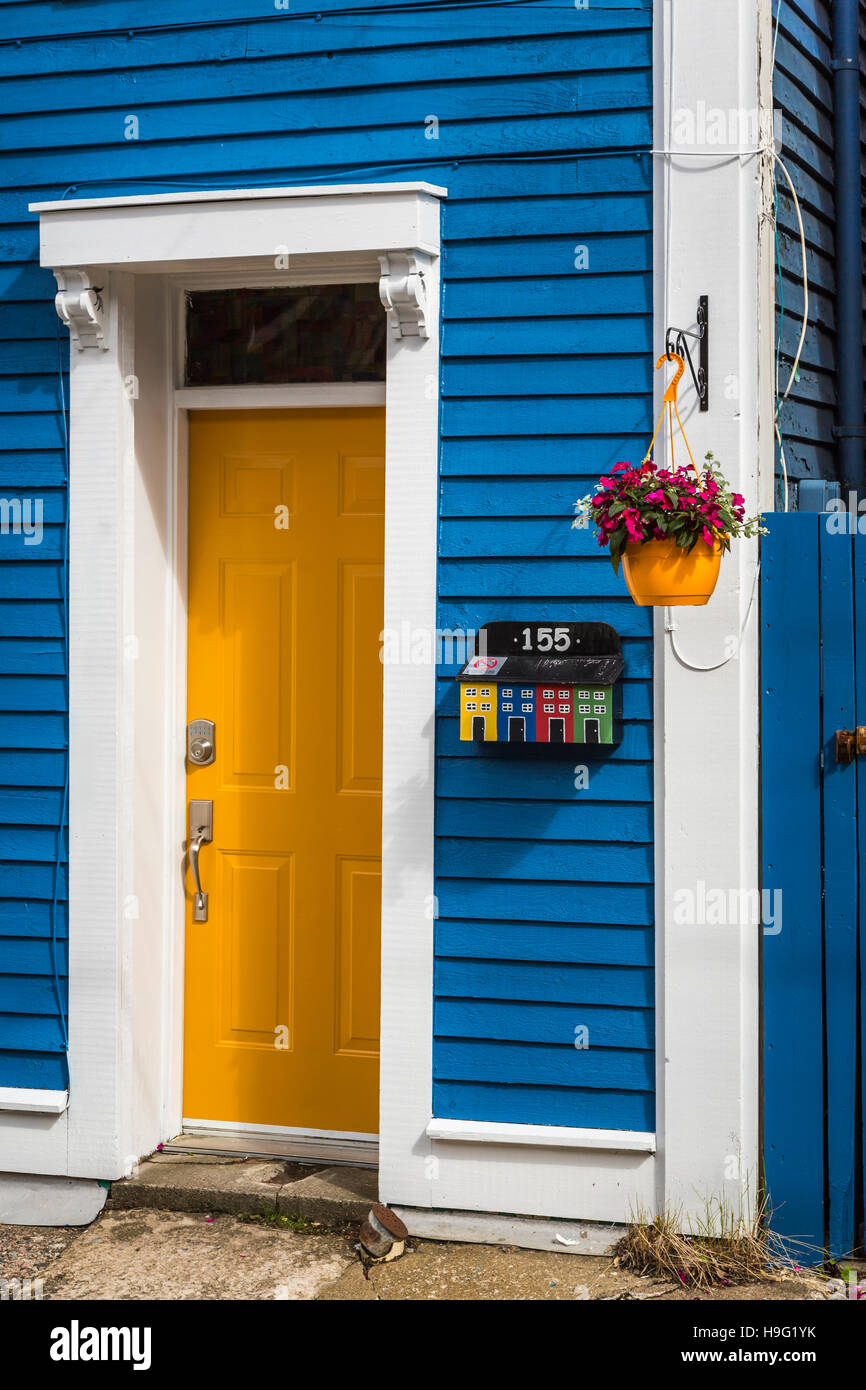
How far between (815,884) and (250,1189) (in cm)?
196

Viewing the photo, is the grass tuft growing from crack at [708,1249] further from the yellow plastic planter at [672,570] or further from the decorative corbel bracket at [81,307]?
the decorative corbel bracket at [81,307]

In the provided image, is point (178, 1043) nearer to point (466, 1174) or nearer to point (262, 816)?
point (262, 816)

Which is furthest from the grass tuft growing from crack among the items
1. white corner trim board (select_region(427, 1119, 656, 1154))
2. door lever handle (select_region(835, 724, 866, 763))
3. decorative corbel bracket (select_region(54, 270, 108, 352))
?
decorative corbel bracket (select_region(54, 270, 108, 352))

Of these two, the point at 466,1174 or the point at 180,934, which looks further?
the point at 180,934

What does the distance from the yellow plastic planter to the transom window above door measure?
132cm

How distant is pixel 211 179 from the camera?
12.8ft

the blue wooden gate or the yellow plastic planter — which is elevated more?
the yellow plastic planter

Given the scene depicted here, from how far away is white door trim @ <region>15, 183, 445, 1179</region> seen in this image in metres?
3.76

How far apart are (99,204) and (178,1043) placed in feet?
8.93

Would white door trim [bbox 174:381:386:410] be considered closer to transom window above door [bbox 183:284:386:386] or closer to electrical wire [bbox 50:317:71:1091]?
transom window above door [bbox 183:284:386:386]

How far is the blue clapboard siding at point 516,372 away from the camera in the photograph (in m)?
3.65

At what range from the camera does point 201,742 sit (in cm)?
428
